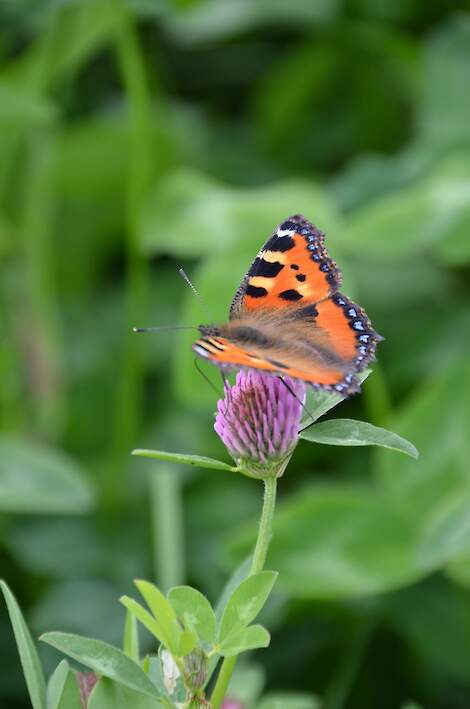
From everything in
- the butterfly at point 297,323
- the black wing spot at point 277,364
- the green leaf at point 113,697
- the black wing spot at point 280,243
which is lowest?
the green leaf at point 113,697

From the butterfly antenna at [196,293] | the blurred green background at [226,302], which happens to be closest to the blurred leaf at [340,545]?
the blurred green background at [226,302]

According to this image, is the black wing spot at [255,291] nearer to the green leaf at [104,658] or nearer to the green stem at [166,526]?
the green leaf at [104,658]

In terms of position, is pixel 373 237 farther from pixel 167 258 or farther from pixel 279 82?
pixel 279 82

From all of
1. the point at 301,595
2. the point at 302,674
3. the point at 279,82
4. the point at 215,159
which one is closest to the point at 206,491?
the point at 302,674

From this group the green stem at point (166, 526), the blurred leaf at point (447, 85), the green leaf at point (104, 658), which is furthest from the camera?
the blurred leaf at point (447, 85)

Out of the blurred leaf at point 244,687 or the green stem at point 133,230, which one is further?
the green stem at point 133,230

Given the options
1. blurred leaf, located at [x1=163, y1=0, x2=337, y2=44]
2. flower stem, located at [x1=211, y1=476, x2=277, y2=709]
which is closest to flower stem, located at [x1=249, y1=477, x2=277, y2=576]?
flower stem, located at [x1=211, y1=476, x2=277, y2=709]

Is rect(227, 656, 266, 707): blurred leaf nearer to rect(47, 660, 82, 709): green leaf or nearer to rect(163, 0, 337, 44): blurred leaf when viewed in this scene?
rect(47, 660, 82, 709): green leaf
